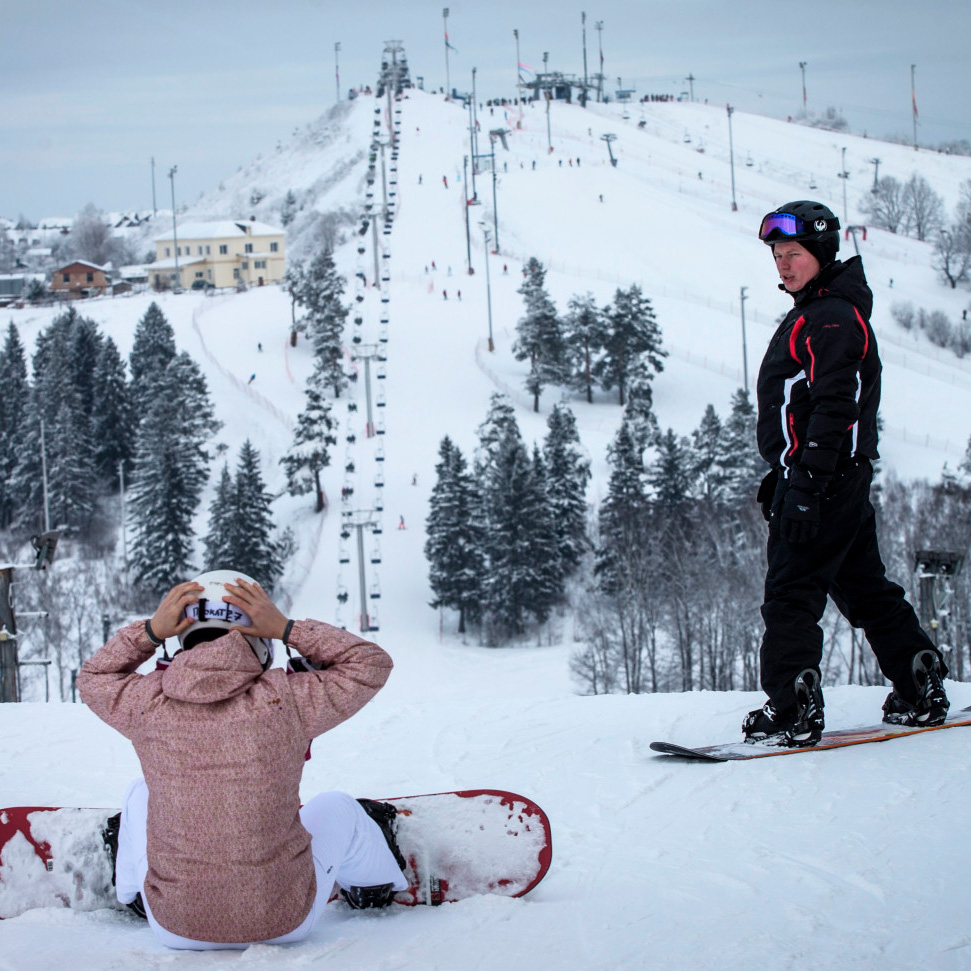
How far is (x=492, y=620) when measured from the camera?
107 ft

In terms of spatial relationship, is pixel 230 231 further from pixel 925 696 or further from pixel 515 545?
pixel 925 696

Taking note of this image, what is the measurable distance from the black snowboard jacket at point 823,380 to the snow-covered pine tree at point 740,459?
3108 centimetres

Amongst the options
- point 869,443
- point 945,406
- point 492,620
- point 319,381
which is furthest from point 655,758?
point 945,406

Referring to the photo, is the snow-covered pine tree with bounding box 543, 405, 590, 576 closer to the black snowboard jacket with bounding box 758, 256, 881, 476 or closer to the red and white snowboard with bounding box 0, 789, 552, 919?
the black snowboard jacket with bounding box 758, 256, 881, 476

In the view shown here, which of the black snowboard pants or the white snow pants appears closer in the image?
the white snow pants

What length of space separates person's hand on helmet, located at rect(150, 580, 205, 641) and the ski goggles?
8.02ft

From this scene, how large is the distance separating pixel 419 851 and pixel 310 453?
3472 centimetres

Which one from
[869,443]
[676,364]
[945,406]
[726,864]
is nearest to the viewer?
[726,864]

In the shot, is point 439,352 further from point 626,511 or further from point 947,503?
point 947,503

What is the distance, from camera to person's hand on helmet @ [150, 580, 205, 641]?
7.58 ft

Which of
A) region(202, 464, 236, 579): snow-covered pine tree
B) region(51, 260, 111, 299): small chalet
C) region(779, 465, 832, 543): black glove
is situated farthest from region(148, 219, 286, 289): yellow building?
region(779, 465, 832, 543): black glove

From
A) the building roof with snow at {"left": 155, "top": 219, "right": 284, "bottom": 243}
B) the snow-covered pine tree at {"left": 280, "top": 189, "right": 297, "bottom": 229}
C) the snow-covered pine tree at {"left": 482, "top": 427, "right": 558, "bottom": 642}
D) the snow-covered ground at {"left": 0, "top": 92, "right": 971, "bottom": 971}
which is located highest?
the snow-covered pine tree at {"left": 280, "top": 189, "right": 297, "bottom": 229}

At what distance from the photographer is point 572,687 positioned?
2581cm

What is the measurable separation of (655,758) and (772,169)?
101312 mm
